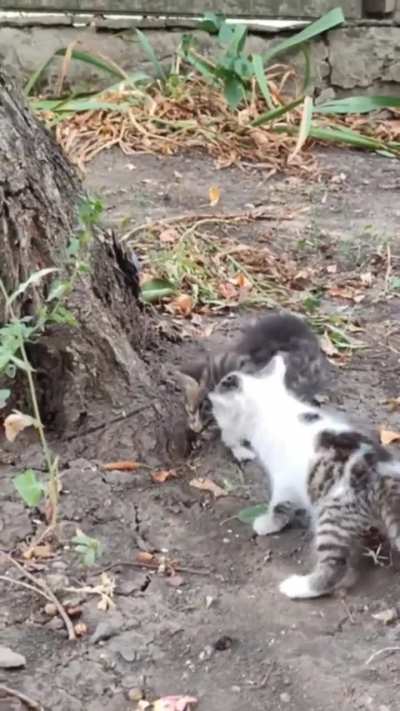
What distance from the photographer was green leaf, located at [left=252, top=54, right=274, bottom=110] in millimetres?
6988

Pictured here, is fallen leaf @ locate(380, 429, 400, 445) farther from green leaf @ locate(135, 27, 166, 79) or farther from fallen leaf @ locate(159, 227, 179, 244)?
green leaf @ locate(135, 27, 166, 79)

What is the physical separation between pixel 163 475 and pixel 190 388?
1.24ft

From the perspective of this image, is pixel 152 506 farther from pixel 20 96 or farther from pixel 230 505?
pixel 20 96

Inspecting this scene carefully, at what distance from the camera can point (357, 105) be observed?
718cm

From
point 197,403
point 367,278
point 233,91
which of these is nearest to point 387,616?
point 197,403

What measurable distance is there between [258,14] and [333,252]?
264 centimetres

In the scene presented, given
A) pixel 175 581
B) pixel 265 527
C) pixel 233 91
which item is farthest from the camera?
pixel 233 91

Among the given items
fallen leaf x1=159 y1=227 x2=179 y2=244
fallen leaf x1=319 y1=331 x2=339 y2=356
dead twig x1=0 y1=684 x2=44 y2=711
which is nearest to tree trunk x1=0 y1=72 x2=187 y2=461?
fallen leaf x1=319 y1=331 x2=339 y2=356

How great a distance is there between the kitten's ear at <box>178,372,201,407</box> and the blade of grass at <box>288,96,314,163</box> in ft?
10.1

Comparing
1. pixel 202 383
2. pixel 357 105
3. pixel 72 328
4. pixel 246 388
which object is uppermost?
pixel 72 328

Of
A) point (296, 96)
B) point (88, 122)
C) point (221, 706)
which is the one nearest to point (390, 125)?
point (296, 96)

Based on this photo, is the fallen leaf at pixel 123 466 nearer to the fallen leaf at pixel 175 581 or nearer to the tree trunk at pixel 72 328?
the tree trunk at pixel 72 328

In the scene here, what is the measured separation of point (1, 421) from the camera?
3568 mm

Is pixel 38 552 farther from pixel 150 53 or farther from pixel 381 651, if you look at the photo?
pixel 150 53
